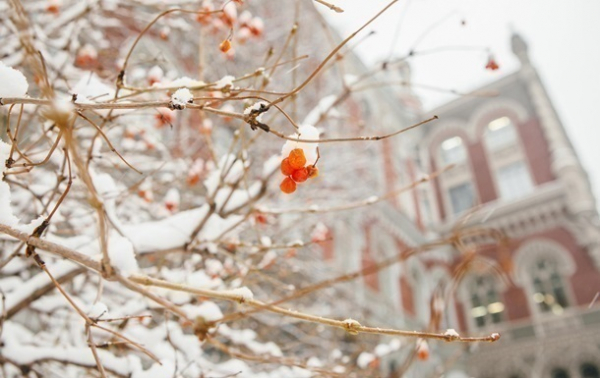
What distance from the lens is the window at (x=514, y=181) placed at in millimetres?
17047

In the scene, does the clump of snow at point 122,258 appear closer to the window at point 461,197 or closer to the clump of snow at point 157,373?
the clump of snow at point 157,373

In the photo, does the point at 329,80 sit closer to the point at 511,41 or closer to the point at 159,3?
the point at 159,3

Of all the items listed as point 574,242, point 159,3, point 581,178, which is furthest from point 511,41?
point 159,3

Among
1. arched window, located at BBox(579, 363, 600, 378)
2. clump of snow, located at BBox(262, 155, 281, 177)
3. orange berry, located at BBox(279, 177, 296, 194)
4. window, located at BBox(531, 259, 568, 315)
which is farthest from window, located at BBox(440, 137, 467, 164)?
orange berry, located at BBox(279, 177, 296, 194)

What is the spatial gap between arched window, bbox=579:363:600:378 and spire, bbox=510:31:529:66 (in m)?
11.5

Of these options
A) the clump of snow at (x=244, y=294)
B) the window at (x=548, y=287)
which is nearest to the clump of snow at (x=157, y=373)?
the clump of snow at (x=244, y=294)

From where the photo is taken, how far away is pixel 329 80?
38.7 feet

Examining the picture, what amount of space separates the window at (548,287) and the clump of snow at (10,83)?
16.4 metres

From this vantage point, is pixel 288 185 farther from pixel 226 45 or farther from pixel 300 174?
pixel 226 45

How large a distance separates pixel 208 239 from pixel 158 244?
0.24 m

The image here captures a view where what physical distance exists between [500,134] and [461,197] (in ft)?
9.84

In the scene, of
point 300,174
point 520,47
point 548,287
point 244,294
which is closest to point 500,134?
point 520,47

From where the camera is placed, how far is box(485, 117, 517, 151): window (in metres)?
18.0

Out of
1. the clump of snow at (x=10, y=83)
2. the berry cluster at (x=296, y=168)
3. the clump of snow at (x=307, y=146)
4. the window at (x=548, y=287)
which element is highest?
the window at (x=548, y=287)
